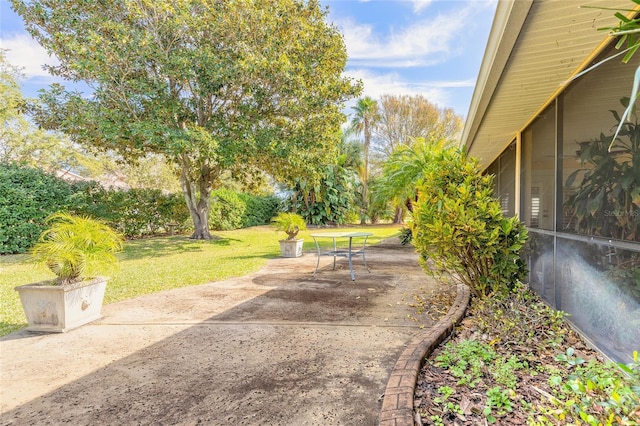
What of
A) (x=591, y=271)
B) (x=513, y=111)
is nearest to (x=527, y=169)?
(x=513, y=111)

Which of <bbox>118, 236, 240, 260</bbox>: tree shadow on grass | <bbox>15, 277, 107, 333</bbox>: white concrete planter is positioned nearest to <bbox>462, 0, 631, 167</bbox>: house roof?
<bbox>15, 277, 107, 333</bbox>: white concrete planter

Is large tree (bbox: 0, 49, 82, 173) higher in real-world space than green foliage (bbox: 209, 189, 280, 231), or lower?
higher

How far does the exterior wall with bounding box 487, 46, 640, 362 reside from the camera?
2.23 m

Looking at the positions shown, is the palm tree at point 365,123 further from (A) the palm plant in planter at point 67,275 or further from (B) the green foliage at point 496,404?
(B) the green foliage at point 496,404

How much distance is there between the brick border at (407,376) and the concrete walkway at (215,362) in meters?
0.14

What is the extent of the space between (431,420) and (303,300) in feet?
9.26

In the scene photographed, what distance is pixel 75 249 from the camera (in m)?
3.39

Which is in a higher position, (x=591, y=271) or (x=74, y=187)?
(x=74, y=187)

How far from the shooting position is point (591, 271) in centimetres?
267

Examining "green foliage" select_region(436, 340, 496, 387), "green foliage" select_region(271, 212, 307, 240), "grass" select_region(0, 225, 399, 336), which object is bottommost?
"grass" select_region(0, 225, 399, 336)

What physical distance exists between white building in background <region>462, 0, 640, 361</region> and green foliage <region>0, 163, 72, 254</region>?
10767 mm

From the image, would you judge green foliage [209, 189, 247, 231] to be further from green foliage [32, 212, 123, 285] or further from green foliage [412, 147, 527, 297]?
green foliage [412, 147, 527, 297]

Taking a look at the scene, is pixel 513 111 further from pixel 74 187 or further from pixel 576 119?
pixel 74 187

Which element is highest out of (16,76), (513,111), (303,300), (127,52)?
(16,76)
